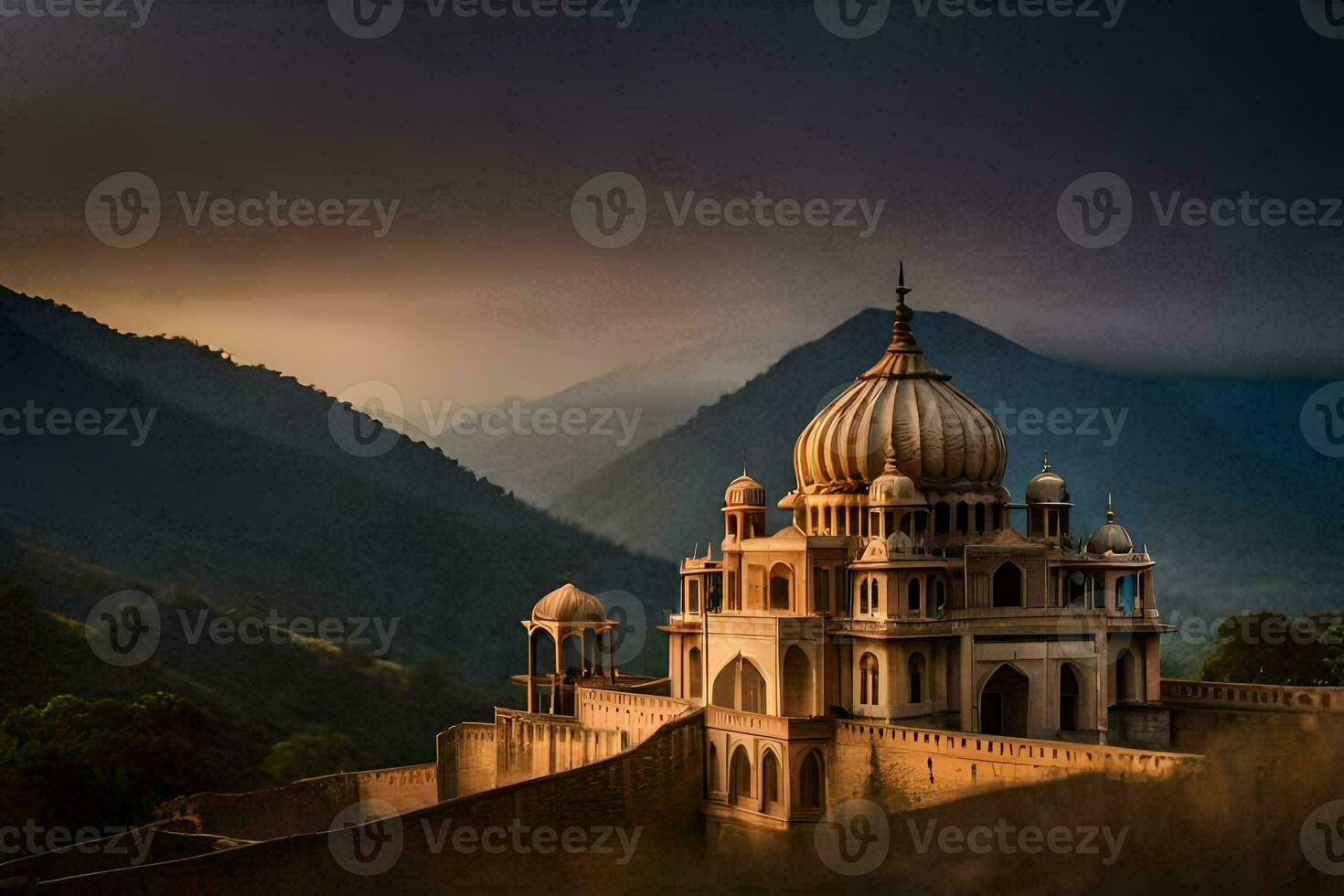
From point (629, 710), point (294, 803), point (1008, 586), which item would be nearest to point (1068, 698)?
point (1008, 586)

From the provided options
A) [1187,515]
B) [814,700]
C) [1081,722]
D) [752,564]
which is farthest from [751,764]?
[1187,515]

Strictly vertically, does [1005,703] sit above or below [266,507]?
below

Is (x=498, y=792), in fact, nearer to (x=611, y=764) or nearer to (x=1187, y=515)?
(x=611, y=764)

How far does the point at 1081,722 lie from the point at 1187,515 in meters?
48.2

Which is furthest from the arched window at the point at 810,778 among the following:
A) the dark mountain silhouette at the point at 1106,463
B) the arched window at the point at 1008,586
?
the dark mountain silhouette at the point at 1106,463

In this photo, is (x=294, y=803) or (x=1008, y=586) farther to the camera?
(x=294, y=803)

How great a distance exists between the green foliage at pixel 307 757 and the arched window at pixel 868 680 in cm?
2578

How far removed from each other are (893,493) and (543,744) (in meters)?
12.8

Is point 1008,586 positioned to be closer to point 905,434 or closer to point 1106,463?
point 905,434

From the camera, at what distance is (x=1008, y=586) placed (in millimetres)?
40719

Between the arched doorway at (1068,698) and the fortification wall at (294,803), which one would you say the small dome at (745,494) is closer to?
the arched doorway at (1068,698)

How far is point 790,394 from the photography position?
7994cm

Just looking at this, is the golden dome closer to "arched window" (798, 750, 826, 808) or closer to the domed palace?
the domed palace

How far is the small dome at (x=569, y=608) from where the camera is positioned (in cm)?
4847
